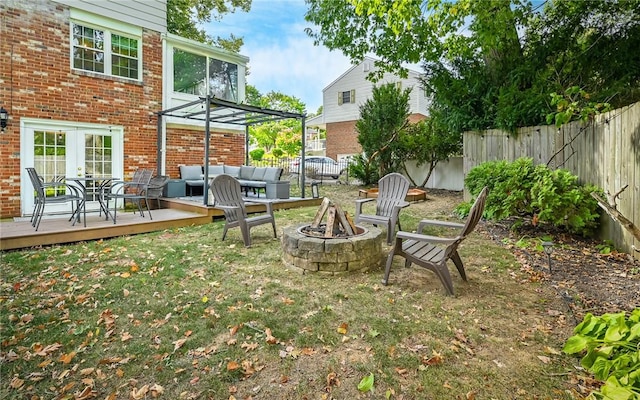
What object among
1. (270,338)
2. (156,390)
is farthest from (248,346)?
(156,390)

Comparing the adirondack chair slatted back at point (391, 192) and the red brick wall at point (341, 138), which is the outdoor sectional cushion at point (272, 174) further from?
the red brick wall at point (341, 138)

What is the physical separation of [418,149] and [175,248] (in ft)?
30.7

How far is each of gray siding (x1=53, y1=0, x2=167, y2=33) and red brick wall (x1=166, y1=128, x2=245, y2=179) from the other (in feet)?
9.14

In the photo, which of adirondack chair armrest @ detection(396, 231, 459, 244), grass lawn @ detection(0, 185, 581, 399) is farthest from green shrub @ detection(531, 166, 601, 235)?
adirondack chair armrest @ detection(396, 231, 459, 244)

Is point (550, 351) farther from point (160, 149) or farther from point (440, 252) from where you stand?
point (160, 149)

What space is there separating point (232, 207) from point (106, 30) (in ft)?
21.8

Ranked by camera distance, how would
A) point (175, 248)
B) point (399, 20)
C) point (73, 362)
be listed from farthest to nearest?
point (399, 20) → point (175, 248) → point (73, 362)

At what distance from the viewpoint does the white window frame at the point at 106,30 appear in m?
8.03

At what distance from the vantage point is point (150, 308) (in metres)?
3.33

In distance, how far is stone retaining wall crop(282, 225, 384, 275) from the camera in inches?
162

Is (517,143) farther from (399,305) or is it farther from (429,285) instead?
(399,305)

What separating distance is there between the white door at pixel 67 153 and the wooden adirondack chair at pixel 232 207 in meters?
3.22

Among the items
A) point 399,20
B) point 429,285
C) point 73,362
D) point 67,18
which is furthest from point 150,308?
point 67,18

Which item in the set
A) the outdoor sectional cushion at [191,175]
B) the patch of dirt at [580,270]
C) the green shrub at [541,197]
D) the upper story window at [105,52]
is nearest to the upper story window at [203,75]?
the upper story window at [105,52]
